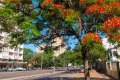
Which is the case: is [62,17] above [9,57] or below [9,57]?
below

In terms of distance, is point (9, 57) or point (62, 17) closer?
point (62, 17)

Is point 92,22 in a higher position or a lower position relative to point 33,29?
higher

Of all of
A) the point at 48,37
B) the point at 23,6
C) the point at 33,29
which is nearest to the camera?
the point at 33,29

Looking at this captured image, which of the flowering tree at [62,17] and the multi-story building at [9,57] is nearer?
the flowering tree at [62,17]

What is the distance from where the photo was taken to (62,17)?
30.0 ft

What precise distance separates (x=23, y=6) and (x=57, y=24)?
7.03ft

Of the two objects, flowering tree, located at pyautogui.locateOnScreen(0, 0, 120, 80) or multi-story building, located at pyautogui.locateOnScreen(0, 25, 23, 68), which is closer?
flowering tree, located at pyautogui.locateOnScreen(0, 0, 120, 80)

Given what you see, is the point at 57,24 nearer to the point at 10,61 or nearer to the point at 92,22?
the point at 92,22

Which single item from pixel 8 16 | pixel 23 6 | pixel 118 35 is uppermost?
pixel 23 6

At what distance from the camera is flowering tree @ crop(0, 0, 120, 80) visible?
8039 millimetres

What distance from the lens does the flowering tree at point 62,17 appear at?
8039mm

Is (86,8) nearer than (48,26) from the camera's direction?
Yes

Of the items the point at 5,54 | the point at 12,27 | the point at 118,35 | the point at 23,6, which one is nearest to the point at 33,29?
the point at 23,6

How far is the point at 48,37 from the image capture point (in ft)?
40.1
